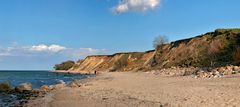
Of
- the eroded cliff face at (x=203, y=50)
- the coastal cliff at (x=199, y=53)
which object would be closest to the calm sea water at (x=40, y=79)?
the coastal cliff at (x=199, y=53)

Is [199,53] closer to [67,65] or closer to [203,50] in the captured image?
[203,50]

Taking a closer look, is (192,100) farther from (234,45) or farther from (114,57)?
(114,57)

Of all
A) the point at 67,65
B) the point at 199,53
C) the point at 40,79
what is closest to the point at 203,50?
the point at 199,53

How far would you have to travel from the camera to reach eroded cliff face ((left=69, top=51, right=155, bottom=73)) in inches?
4587

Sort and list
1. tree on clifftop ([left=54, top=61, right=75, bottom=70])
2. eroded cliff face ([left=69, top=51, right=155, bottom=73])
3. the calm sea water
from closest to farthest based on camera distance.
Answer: the calm sea water < eroded cliff face ([left=69, top=51, right=155, bottom=73]) < tree on clifftop ([left=54, top=61, right=75, bottom=70])

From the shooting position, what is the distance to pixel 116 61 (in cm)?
13525

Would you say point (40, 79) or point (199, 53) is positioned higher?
point (199, 53)

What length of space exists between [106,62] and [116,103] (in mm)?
124114

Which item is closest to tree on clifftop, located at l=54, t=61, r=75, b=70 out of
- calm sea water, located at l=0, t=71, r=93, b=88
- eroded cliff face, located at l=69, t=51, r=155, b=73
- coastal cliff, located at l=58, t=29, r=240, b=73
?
eroded cliff face, located at l=69, t=51, r=155, b=73

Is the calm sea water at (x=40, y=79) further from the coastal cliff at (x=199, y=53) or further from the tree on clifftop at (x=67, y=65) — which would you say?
the tree on clifftop at (x=67, y=65)

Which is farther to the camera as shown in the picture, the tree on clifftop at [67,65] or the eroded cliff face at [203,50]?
the tree on clifftop at [67,65]

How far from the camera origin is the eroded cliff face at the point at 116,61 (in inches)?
4587

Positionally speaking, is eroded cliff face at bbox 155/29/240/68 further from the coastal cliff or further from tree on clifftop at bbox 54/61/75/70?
tree on clifftop at bbox 54/61/75/70

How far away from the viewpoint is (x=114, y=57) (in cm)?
14038
